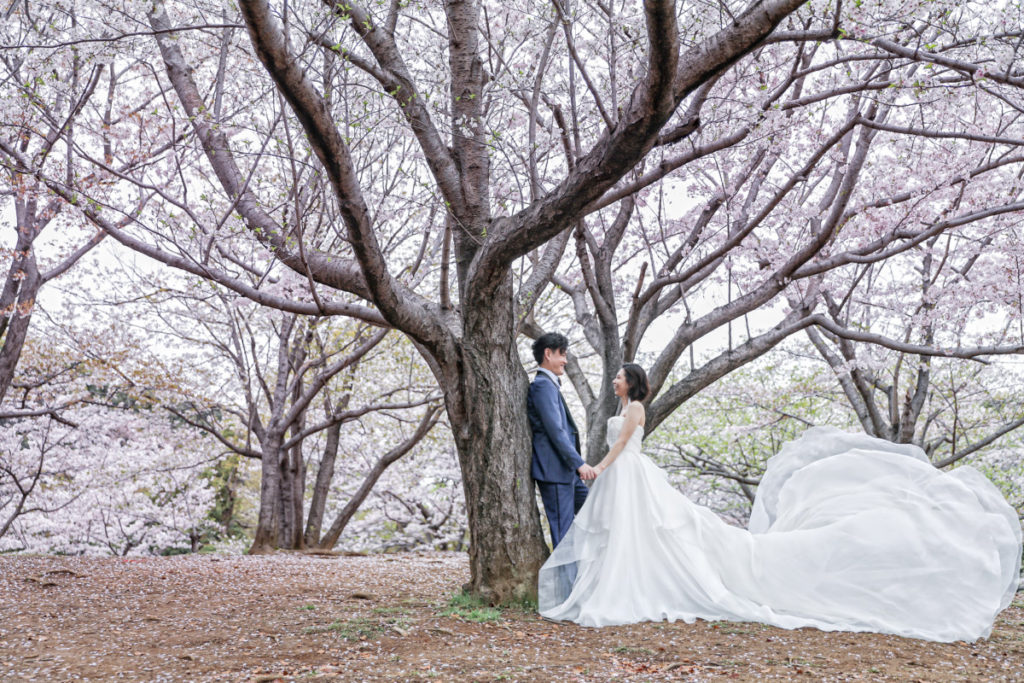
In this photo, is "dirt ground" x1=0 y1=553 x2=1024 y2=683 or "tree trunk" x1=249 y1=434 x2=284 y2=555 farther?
"tree trunk" x1=249 y1=434 x2=284 y2=555

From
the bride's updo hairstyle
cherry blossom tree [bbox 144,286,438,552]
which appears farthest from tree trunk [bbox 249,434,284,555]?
the bride's updo hairstyle

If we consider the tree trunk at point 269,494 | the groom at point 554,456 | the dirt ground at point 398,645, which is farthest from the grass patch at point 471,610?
the tree trunk at point 269,494

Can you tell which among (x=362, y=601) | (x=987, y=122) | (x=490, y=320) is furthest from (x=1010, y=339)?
(x=362, y=601)

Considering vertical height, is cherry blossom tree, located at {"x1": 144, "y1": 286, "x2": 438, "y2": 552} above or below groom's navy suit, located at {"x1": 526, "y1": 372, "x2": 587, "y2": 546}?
above

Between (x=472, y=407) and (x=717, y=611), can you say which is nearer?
(x=717, y=611)

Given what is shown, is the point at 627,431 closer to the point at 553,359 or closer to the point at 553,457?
the point at 553,457

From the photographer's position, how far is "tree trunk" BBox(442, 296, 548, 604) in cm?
458

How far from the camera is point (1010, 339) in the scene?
832 cm

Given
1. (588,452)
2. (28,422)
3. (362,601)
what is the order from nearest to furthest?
(362,601) < (588,452) < (28,422)

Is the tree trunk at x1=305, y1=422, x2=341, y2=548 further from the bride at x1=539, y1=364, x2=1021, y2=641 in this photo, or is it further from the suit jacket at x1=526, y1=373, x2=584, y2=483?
the bride at x1=539, y1=364, x2=1021, y2=641

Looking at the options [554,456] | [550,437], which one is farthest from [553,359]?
[554,456]

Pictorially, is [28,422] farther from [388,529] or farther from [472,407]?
[472,407]

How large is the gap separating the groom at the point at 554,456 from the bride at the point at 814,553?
0.20 meters

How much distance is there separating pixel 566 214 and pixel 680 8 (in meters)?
2.02
